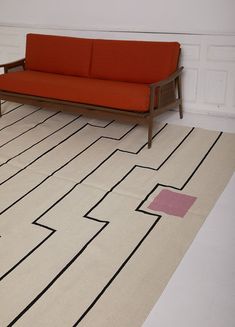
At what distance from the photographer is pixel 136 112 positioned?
319 centimetres

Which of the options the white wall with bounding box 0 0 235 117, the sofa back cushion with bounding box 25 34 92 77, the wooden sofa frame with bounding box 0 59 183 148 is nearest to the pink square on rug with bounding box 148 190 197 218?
the wooden sofa frame with bounding box 0 59 183 148

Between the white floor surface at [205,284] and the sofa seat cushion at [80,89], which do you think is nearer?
the white floor surface at [205,284]

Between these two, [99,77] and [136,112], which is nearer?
[136,112]

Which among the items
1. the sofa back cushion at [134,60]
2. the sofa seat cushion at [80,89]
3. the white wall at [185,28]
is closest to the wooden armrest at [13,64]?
the sofa seat cushion at [80,89]

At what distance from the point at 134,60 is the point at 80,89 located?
61cm

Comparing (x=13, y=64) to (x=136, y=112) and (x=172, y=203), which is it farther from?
(x=172, y=203)

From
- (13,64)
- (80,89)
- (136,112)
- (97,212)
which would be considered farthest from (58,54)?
Result: (97,212)

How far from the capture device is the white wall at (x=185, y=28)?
3586mm

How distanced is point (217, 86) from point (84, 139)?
140 cm

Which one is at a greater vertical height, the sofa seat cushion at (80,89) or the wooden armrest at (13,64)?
the wooden armrest at (13,64)

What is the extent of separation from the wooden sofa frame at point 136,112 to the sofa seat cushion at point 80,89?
43mm

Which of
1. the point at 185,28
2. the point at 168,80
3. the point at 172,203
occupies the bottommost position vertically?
the point at 172,203

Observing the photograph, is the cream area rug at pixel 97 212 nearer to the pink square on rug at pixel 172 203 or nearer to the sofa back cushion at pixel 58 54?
the pink square on rug at pixel 172 203

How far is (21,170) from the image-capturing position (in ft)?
9.35
